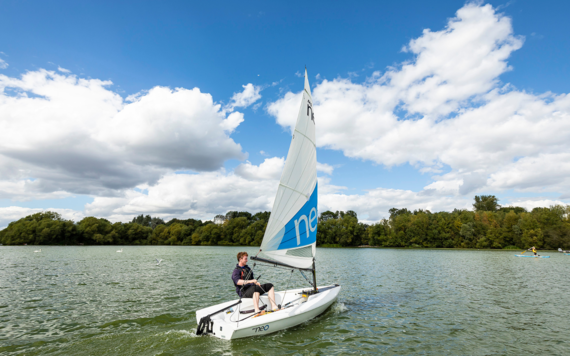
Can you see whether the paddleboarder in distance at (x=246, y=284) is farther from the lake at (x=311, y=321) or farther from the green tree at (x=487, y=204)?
the green tree at (x=487, y=204)

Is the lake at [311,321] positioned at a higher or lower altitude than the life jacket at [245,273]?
lower

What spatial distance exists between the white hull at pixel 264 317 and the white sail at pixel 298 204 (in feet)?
3.97

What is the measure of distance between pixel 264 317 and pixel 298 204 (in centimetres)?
349

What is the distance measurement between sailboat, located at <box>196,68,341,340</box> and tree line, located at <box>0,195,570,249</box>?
234 ft

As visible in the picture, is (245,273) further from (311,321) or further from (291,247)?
(311,321)

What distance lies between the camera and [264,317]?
7594 mm

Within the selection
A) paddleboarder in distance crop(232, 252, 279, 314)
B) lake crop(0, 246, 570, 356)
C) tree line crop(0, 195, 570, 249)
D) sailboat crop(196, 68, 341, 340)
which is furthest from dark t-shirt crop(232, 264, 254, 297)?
tree line crop(0, 195, 570, 249)

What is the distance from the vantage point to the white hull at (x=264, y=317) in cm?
708

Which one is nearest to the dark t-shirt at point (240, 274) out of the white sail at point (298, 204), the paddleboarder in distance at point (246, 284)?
the paddleboarder in distance at point (246, 284)

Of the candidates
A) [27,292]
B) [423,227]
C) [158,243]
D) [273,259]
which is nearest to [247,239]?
[158,243]

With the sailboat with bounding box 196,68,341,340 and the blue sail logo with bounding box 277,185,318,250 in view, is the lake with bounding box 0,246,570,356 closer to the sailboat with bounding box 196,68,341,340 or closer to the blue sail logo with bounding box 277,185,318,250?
the sailboat with bounding box 196,68,341,340

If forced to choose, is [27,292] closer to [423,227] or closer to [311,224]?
[311,224]

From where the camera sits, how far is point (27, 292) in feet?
44.7

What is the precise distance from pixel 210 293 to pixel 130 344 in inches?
276
